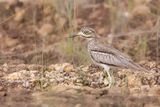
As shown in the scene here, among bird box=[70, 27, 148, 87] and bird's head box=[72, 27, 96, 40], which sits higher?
bird's head box=[72, 27, 96, 40]

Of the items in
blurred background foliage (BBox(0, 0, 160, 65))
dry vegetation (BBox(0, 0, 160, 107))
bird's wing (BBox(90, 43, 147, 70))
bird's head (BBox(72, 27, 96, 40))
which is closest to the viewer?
dry vegetation (BBox(0, 0, 160, 107))

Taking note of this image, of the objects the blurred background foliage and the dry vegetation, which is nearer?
the dry vegetation

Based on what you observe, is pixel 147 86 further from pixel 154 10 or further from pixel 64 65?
pixel 154 10

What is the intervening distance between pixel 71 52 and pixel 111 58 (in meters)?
1.46

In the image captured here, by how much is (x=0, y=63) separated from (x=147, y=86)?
7.73ft

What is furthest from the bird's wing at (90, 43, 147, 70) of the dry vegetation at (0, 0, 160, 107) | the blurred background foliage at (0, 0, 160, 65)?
the blurred background foliage at (0, 0, 160, 65)

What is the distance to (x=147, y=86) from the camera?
10914mm

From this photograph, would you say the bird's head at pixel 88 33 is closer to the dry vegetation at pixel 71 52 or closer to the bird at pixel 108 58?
the bird at pixel 108 58

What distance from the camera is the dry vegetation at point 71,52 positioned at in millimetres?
10438

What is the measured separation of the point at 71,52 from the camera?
12281 millimetres

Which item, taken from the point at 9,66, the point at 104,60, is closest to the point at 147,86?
the point at 104,60

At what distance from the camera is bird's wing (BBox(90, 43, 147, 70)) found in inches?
426

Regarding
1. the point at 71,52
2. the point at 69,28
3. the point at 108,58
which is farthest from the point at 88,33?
the point at 69,28

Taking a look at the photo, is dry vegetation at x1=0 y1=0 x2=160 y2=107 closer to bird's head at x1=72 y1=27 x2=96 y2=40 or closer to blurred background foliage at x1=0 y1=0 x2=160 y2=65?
blurred background foliage at x1=0 y1=0 x2=160 y2=65
